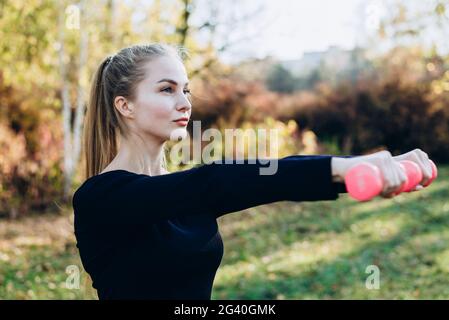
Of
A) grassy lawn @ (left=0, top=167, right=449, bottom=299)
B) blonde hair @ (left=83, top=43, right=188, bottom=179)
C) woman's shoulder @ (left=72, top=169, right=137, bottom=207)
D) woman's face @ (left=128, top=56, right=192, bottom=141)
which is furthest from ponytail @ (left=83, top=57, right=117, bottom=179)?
grassy lawn @ (left=0, top=167, right=449, bottom=299)

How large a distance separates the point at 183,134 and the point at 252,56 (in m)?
9.63

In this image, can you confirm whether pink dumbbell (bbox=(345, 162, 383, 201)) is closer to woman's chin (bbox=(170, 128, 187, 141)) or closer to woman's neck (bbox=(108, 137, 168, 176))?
woman's chin (bbox=(170, 128, 187, 141))

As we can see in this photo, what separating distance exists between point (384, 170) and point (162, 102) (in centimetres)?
100

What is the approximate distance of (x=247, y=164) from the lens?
154 centimetres

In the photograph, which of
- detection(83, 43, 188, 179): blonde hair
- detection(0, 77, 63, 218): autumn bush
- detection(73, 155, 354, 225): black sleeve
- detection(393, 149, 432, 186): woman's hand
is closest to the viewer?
detection(73, 155, 354, 225): black sleeve

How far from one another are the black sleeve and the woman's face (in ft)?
1.02

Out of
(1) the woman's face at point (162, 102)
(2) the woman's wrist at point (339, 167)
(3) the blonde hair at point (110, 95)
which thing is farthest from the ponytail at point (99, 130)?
(2) the woman's wrist at point (339, 167)

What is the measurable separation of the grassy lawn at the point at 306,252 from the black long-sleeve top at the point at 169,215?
4163mm

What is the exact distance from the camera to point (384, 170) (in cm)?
133

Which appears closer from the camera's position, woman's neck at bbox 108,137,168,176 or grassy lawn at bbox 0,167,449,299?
woman's neck at bbox 108,137,168,176

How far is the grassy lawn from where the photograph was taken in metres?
7.02

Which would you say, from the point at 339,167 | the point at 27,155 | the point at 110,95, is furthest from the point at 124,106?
the point at 27,155

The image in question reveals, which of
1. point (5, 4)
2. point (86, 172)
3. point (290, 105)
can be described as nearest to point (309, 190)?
point (86, 172)

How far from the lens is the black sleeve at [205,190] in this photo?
1.41 metres
